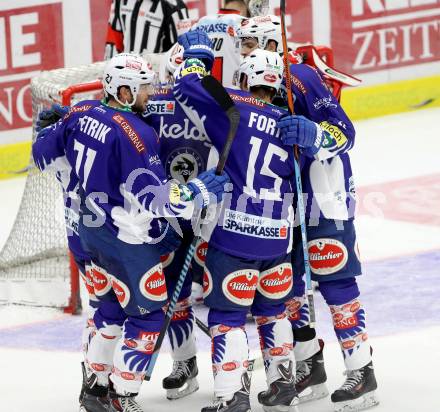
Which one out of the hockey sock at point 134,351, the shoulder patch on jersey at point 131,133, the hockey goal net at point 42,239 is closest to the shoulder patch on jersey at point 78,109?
the shoulder patch on jersey at point 131,133

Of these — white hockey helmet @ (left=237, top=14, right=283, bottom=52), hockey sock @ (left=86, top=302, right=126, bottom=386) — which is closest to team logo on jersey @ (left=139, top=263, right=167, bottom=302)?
hockey sock @ (left=86, top=302, right=126, bottom=386)

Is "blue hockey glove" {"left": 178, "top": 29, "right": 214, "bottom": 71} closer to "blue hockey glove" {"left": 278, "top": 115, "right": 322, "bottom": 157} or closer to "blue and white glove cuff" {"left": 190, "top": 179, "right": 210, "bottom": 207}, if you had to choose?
"blue hockey glove" {"left": 278, "top": 115, "right": 322, "bottom": 157}

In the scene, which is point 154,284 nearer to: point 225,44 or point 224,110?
point 224,110

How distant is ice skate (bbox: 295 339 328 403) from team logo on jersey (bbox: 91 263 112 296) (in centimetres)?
100

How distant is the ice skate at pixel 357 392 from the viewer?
5.87 m

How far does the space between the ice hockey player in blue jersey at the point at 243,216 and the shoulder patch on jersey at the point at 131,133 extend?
0.29m

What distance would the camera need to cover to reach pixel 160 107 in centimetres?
586

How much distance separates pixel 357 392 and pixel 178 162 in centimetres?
124

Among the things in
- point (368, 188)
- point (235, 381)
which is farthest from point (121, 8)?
point (235, 381)

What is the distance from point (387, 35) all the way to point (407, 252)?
3.59m

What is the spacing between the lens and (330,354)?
6613 millimetres

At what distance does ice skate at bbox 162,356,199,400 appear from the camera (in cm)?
613

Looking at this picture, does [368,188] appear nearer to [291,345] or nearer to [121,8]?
[121,8]

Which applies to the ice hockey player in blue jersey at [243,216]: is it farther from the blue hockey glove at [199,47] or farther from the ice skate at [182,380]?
the ice skate at [182,380]
